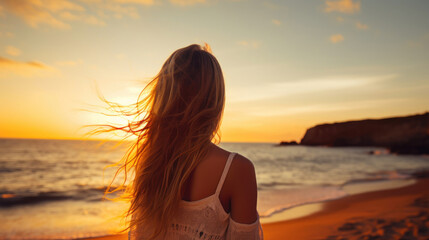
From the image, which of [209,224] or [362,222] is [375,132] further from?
[209,224]

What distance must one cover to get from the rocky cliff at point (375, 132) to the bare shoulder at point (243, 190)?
54674 millimetres

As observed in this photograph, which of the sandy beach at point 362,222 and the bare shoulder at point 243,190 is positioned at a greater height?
the bare shoulder at point 243,190

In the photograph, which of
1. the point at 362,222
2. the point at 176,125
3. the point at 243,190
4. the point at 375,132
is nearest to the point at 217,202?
the point at 243,190

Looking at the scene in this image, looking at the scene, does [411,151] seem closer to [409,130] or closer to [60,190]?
[409,130]

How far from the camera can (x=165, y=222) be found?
4.58 ft

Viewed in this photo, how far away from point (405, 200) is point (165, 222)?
9.35 meters

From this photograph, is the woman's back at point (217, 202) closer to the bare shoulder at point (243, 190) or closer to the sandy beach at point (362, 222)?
the bare shoulder at point (243, 190)

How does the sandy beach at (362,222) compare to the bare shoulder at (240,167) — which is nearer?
the bare shoulder at (240,167)

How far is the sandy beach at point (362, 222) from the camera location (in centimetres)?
512

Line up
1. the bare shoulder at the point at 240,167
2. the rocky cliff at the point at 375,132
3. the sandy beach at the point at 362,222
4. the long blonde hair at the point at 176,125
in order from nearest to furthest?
the bare shoulder at the point at 240,167
the long blonde hair at the point at 176,125
the sandy beach at the point at 362,222
the rocky cliff at the point at 375,132

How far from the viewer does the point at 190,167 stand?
1.28 m

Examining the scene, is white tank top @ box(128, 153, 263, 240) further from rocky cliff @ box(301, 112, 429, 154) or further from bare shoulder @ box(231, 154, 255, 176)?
rocky cliff @ box(301, 112, 429, 154)

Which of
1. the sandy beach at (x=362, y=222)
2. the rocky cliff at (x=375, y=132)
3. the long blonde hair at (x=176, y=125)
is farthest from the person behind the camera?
the rocky cliff at (x=375, y=132)

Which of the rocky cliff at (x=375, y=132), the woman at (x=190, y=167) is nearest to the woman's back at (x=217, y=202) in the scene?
the woman at (x=190, y=167)
